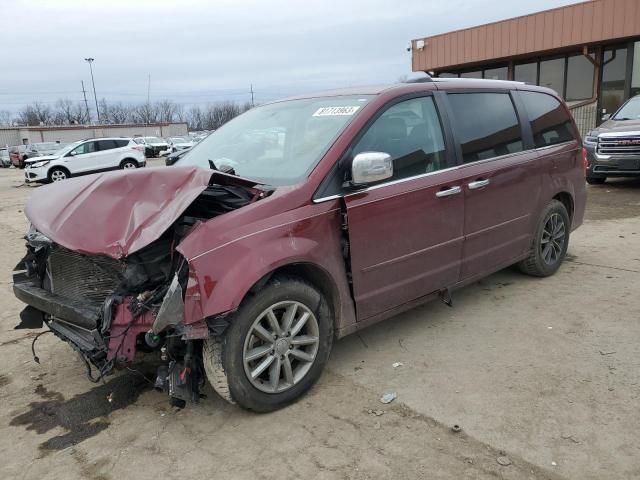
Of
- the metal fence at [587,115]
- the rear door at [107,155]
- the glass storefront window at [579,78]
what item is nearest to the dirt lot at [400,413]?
the metal fence at [587,115]

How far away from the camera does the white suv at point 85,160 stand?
71.8ft

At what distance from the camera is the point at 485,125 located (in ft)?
14.4

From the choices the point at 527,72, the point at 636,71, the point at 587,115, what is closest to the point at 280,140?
the point at 587,115

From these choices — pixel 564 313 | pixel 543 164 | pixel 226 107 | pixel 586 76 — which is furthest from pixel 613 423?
pixel 226 107

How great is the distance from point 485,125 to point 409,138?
946 mm

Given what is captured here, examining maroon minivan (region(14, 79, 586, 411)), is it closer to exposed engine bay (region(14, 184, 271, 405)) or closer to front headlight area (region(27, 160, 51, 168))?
exposed engine bay (region(14, 184, 271, 405))

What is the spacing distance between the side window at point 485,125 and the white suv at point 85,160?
67.8ft

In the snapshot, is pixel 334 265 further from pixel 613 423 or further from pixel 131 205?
pixel 613 423

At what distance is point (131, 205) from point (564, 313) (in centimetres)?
351

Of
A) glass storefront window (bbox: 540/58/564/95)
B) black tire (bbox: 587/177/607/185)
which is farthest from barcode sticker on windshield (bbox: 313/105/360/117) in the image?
glass storefront window (bbox: 540/58/564/95)

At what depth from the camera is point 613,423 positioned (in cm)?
290

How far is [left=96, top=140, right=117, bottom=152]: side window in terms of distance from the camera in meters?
23.5

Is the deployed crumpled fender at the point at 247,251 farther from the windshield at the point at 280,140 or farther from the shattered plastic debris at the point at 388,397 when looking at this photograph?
the shattered plastic debris at the point at 388,397

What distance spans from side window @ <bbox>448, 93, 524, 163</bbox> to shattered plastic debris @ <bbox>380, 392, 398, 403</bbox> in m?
1.89
